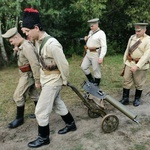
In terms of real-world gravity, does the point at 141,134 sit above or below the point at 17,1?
below

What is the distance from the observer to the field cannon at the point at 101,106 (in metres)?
4.74

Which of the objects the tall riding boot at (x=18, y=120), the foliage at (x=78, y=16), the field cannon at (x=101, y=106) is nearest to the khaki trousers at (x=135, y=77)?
the field cannon at (x=101, y=106)

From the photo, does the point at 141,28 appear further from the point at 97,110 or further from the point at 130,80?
the point at 97,110

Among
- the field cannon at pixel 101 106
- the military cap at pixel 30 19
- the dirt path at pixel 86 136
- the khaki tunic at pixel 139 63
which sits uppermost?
the military cap at pixel 30 19

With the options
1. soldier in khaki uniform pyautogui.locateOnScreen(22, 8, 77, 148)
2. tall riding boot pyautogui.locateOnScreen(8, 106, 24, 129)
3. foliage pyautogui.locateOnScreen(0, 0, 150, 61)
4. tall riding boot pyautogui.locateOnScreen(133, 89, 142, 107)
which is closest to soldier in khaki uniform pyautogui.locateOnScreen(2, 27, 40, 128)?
tall riding boot pyautogui.locateOnScreen(8, 106, 24, 129)

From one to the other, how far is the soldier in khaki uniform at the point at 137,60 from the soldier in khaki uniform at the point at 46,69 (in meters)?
1.88

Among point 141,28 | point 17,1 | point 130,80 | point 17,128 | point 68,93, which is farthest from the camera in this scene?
point 17,1

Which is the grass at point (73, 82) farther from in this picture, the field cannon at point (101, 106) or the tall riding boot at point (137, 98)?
the field cannon at point (101, 106)

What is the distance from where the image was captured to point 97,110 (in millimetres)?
5164

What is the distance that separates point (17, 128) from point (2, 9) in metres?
4.85

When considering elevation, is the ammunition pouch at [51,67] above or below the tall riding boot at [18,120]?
above

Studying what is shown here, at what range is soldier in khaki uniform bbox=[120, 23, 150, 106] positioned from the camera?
5629 millimetres

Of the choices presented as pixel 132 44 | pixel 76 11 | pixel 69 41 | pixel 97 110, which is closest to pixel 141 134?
pixel 97 110

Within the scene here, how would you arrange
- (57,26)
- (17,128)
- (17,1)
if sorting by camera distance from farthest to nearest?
(57,26), (17,1), (17,128)
